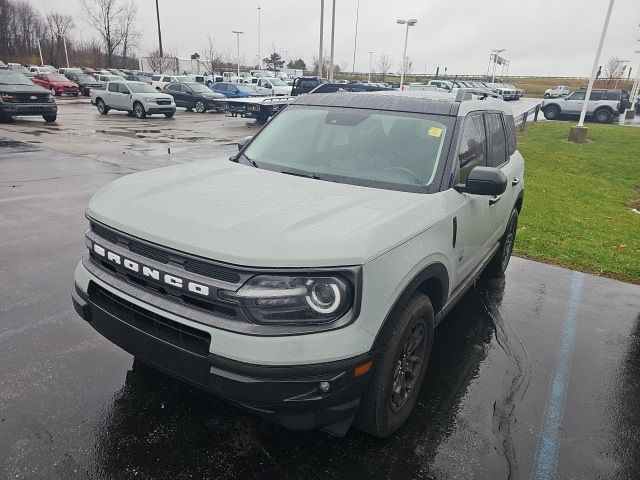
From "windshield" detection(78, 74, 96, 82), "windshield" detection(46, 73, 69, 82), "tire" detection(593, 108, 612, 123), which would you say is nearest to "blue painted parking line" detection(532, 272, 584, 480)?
"tire" detection(593, 108, 612, 123)

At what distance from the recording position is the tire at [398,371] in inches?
99.4

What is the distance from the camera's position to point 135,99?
22781mm

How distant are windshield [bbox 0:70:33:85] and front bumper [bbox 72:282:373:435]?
64.3 feet

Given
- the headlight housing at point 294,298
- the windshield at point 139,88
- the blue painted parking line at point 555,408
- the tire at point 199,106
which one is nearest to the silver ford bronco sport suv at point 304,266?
the headlight housing at point 294,298

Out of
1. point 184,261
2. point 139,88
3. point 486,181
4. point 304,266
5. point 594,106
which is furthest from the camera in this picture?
point 594,106

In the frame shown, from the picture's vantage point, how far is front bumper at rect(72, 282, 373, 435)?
85.4 inches

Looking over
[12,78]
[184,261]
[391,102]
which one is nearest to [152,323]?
[184,261]

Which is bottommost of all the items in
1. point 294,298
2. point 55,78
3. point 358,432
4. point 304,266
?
point 358,432

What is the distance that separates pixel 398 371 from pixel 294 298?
3.26ft

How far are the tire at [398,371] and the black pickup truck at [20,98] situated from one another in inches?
771

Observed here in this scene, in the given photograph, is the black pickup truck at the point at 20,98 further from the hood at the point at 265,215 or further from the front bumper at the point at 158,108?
the hood at the point at 265,215

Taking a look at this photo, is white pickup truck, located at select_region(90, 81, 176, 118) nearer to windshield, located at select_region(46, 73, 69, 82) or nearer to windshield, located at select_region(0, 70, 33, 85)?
windshield, located at select_region(0, 70, 33, 85)

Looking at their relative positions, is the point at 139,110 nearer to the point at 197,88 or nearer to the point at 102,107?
the point at 102,107

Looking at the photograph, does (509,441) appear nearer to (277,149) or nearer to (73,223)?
(277,149)
